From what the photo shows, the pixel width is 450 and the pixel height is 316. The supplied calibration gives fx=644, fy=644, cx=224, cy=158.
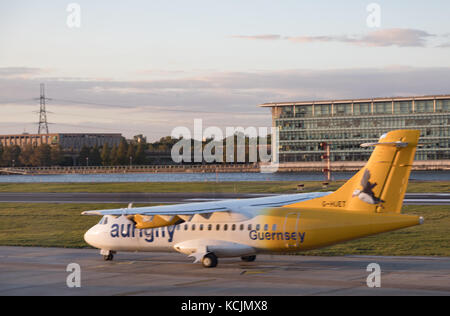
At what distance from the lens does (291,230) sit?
1099 inches

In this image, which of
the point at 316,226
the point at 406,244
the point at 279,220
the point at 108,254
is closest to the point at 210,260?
the point at 279,220

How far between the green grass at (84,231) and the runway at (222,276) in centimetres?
302

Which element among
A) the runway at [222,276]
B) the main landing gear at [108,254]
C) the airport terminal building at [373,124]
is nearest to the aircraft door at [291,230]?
the runway at [222,276]

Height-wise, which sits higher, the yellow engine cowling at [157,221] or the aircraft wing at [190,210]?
the aircraft wing at [190,210]

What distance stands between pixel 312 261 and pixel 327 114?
170 metres

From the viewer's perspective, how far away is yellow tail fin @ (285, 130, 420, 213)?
86.0ft

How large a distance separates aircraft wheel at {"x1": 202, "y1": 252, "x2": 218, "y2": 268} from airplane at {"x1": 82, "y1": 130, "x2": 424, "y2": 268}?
0.05 m

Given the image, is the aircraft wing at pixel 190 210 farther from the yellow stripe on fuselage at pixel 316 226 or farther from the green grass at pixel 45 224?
the green grass at pixel 45 224

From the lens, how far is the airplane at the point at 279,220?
26.3 metres

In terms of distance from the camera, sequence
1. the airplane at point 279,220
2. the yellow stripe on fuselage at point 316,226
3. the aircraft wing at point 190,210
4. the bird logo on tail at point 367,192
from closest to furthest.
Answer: the yellow stripe on fuselage at point 316,226
the airplane at point 279,220
the bird logo on tail at point 367,192
the aircraft wing at point 190,210
